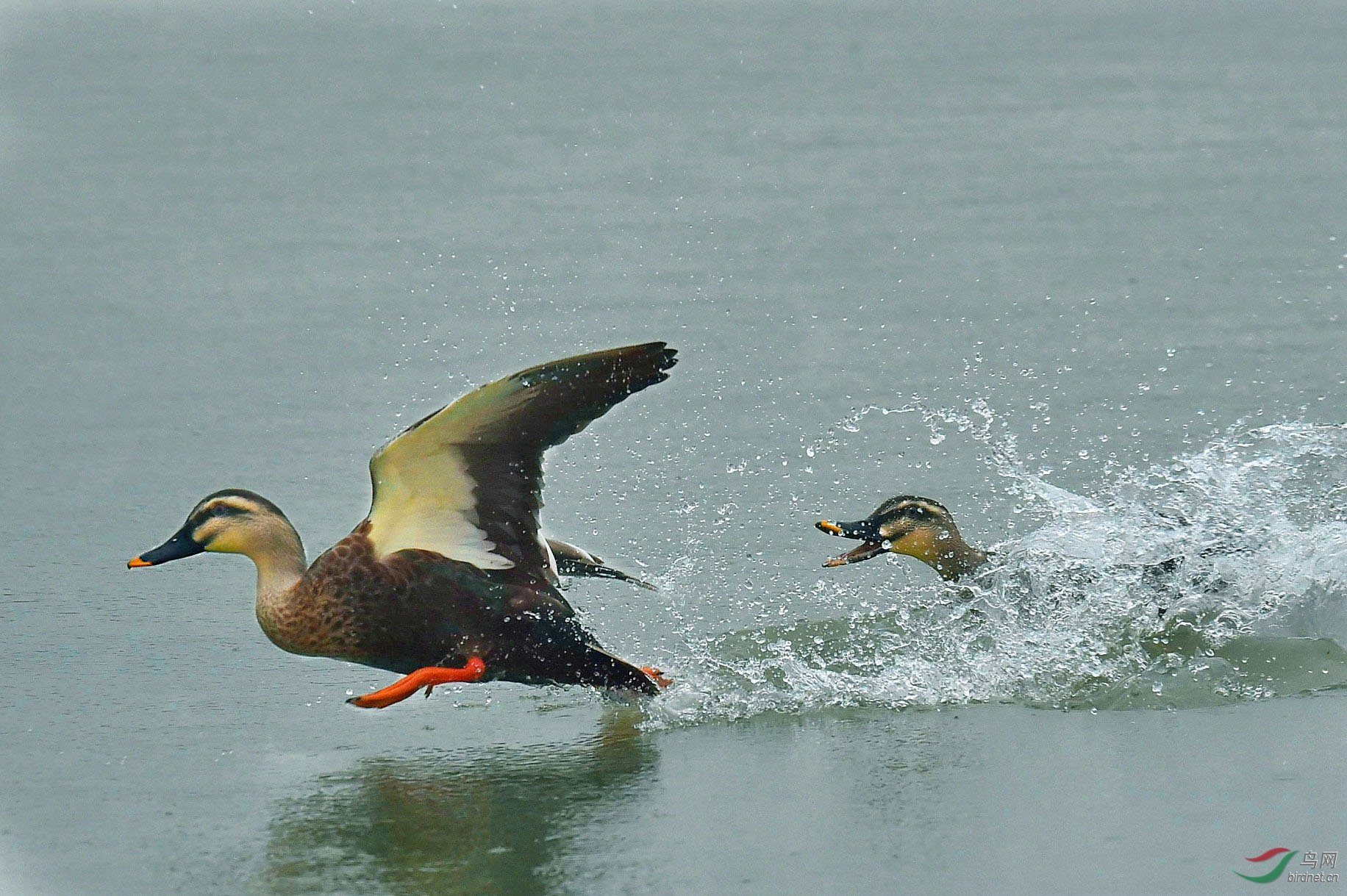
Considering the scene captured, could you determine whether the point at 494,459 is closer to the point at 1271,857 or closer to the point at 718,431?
the point at 1271,857

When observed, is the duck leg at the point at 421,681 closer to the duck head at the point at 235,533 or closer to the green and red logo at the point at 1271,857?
the duck head at the point at 235,533

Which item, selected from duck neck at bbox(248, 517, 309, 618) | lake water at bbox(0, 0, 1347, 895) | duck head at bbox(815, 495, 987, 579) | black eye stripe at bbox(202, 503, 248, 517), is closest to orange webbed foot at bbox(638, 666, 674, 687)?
lake water at bbox(0, 0, 1347, 895)

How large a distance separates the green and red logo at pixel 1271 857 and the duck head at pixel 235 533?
2731mm

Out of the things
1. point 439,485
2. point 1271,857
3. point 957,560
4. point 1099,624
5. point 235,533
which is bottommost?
point 1271,857

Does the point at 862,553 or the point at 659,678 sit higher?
the point at 862,553

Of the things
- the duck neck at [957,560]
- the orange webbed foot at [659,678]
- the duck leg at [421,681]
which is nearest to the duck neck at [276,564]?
the duck leg at [421,681]

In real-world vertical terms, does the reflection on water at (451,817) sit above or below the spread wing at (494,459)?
below

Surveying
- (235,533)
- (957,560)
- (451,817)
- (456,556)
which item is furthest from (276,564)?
(957,560)

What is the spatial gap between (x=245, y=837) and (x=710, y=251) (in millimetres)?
6477

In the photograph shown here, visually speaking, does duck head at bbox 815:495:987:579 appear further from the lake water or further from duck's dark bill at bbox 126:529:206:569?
duck's dark bill at bbox 126:529:206:569

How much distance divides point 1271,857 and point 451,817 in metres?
1.94

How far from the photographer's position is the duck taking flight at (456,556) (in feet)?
16.5

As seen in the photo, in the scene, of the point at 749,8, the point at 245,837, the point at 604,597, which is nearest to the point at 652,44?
the point at 749,8

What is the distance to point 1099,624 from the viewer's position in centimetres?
569
